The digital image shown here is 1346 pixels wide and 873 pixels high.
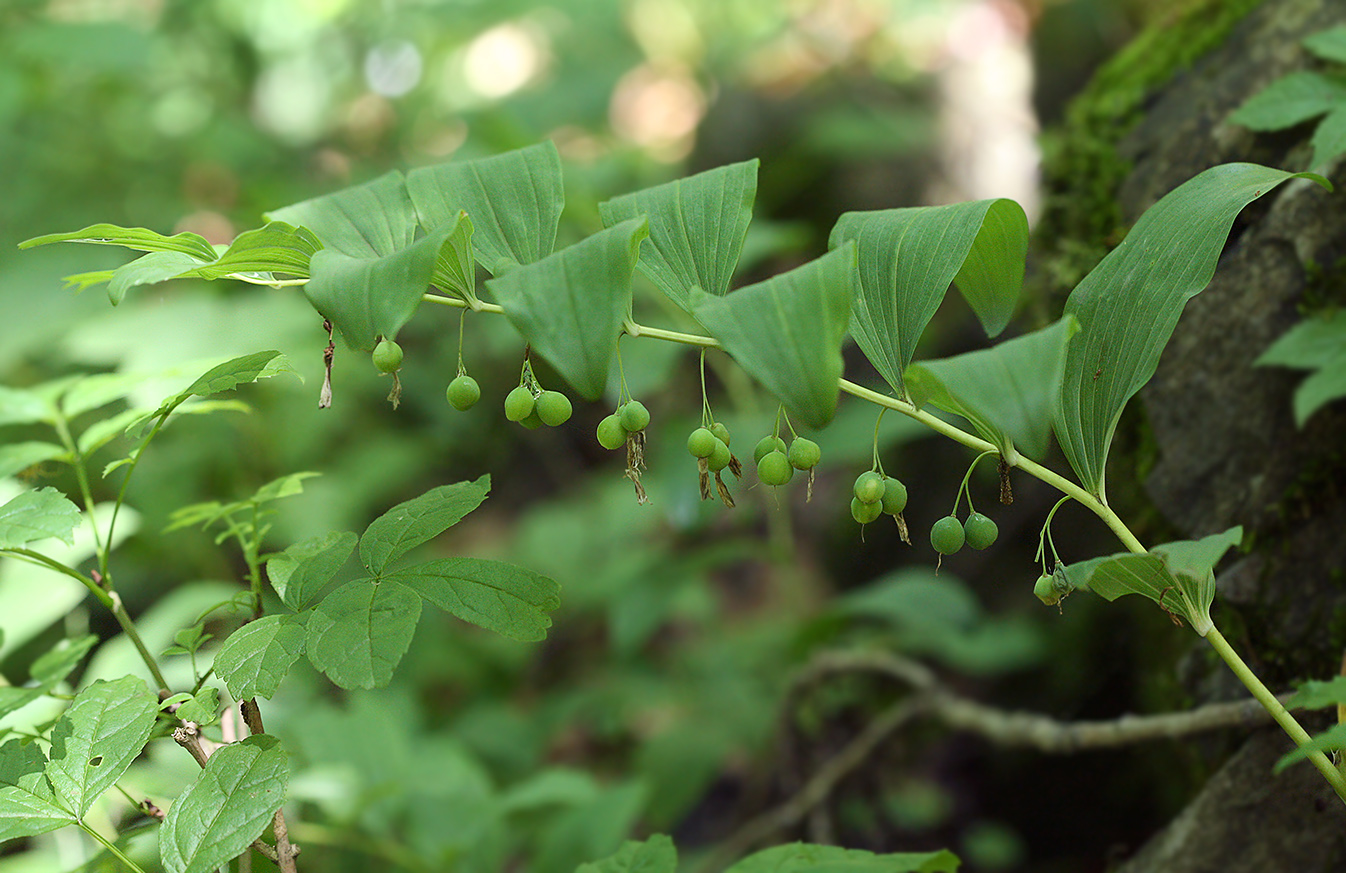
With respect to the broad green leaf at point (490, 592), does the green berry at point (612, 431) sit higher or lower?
higher

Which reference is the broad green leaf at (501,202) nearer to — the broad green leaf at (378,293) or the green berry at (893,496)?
the broad green leaf at (378,293)

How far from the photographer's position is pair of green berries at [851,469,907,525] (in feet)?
2.52

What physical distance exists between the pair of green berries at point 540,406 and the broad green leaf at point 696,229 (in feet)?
0.51

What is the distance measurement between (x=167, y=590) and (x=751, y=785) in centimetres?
193

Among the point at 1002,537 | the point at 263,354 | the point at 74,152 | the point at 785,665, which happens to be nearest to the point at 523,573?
the point at 263,354

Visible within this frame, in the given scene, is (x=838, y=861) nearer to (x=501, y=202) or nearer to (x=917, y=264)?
(x=917, y=264)

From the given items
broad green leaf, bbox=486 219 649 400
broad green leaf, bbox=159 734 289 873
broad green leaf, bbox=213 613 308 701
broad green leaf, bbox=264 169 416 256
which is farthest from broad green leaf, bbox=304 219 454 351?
broad green leaf, bbox=159 734 289 873

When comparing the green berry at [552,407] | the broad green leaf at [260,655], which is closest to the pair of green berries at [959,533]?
the green berry at [552,407]

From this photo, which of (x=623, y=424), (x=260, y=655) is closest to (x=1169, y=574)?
(x=623, y=424)

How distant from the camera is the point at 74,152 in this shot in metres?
3.32

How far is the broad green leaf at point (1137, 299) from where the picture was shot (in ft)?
2.58

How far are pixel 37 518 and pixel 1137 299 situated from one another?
1.09 meters

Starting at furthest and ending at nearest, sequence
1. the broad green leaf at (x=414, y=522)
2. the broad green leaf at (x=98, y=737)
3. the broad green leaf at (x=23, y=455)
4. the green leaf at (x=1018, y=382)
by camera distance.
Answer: the broad green leaf at (x=23, y=455)
the broad green leaf at (x=414, y=522)
the broad green leaf at (x=98, y=737)
the green leaf at (x=1018, y=382)

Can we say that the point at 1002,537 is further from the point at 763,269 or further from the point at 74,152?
the point at 74,152
